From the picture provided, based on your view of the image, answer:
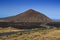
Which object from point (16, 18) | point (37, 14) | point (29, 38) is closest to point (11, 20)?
point (16, 18)

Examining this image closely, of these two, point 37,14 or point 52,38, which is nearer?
point 52,38

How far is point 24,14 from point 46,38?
148 metres

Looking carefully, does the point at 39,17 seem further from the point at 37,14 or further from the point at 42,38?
the point at 42,38

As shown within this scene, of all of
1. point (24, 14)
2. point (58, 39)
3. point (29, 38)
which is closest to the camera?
point (58, 39)

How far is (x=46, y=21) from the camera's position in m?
191

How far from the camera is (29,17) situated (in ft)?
628

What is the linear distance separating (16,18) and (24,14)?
723cm

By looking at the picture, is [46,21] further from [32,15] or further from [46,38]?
[46,38]

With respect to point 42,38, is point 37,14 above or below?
above

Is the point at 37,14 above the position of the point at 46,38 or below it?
above

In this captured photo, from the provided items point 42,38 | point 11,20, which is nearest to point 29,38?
point 42,38

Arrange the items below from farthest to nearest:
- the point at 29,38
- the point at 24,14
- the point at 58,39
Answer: the point at 24,14 < the point at 29,38 < the point at 58,39

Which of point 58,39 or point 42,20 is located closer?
point 58,39

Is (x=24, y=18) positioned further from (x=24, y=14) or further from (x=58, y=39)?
(x=58, y=39)
